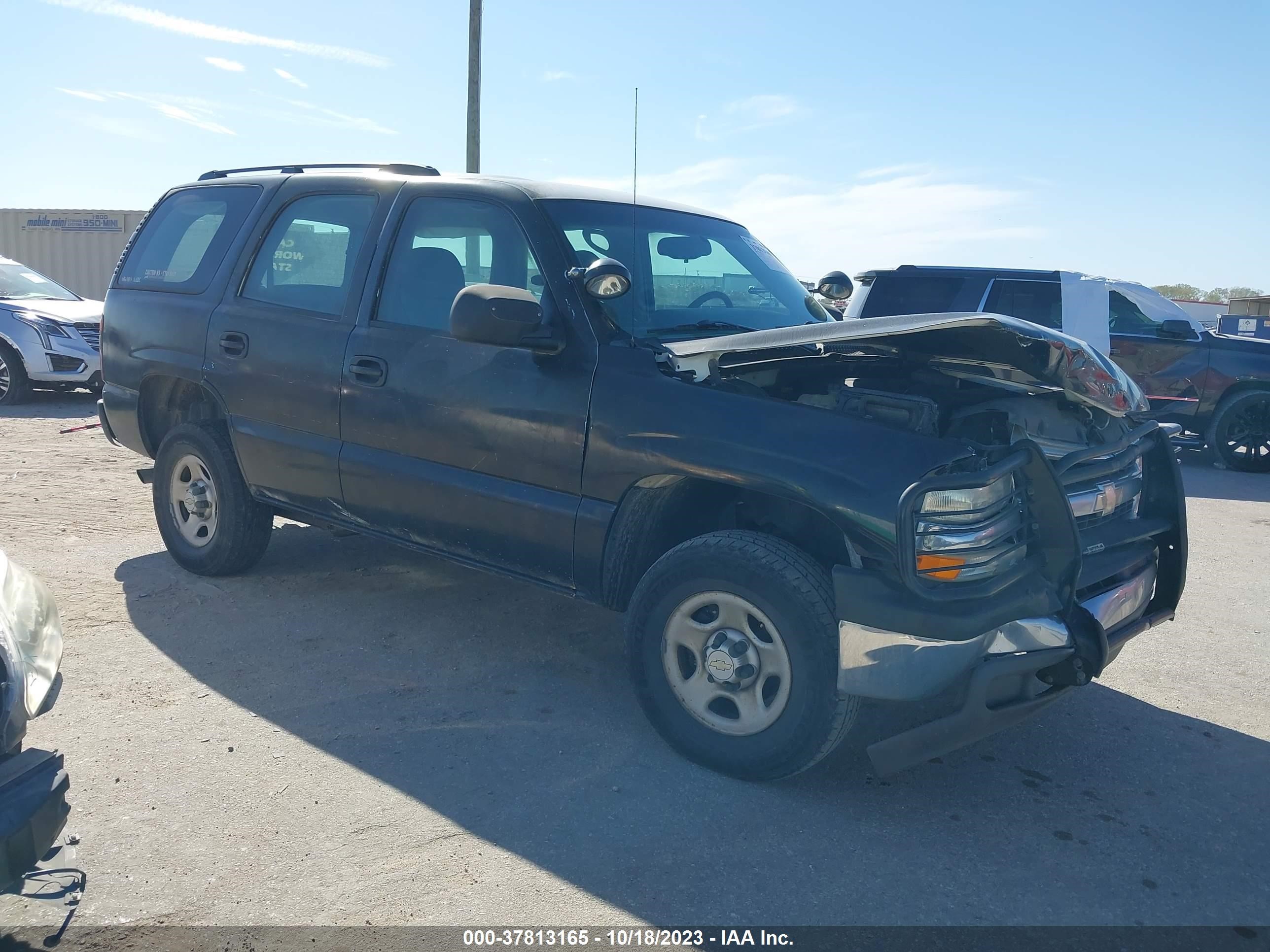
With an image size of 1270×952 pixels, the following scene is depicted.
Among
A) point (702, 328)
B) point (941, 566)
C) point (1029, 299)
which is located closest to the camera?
point (941, 566)

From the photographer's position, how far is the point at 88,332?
40.2 ft

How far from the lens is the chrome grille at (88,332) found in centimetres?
1211

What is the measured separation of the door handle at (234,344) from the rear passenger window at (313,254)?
19cm

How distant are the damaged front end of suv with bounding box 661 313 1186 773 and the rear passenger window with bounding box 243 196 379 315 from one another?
1.68 meters

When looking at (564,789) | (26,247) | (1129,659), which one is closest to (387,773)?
(564,789)

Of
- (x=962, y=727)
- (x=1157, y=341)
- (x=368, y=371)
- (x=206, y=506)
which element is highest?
(x=1157, y=341)

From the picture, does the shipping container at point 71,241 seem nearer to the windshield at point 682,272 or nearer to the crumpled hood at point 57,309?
the crumpled hood at point 57,309

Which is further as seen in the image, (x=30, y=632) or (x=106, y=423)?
(x=106, y=423)

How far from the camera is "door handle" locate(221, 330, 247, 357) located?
190 inches

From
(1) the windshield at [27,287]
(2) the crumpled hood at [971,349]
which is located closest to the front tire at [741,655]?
(2) the crumpled hood at [971,349]

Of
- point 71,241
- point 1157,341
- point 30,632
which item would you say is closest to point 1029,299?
point 1157,341

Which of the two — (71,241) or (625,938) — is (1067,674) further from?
(71,241)

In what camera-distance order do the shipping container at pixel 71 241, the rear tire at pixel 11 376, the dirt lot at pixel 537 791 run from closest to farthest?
1. the dirt lot at pixel 537 791
2. the rear tire at pixel 11 376
3. the shipping container at pixel 71 241

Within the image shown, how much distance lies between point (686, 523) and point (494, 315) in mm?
1023
